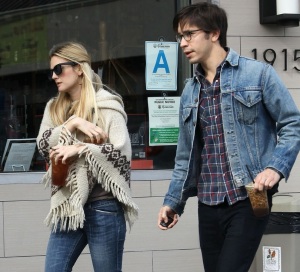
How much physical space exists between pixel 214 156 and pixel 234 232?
377 millimetres

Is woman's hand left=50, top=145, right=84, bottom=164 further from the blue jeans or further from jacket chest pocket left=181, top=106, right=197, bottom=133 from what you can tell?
jacket chest pocket left=181, top=106, right=197, bottom=133

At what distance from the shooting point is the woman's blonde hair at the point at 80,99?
4.06 meters

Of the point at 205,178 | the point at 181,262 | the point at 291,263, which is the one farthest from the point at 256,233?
the point at 181,262

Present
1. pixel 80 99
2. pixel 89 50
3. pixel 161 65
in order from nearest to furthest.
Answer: pixel 80 99 < pixel 89 50 < pixel 161 65

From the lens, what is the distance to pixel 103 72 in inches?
258

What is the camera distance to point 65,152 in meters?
3.86

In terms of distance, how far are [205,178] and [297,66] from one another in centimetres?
315

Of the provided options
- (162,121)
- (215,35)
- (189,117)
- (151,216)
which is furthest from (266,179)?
(162,121)

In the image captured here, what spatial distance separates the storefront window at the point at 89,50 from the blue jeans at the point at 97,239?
2419mm

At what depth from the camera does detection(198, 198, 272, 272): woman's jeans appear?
3594mm

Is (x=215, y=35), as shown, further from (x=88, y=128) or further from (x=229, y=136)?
(x=88, y=128)

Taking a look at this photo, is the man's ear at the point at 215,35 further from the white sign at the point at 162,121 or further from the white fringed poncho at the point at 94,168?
the white sign at the point at 162,121

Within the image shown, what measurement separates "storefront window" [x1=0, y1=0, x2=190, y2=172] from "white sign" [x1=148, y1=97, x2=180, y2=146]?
0.05m

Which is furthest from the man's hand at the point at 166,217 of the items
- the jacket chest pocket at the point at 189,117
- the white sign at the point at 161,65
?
the white sign at the point at 161,65
